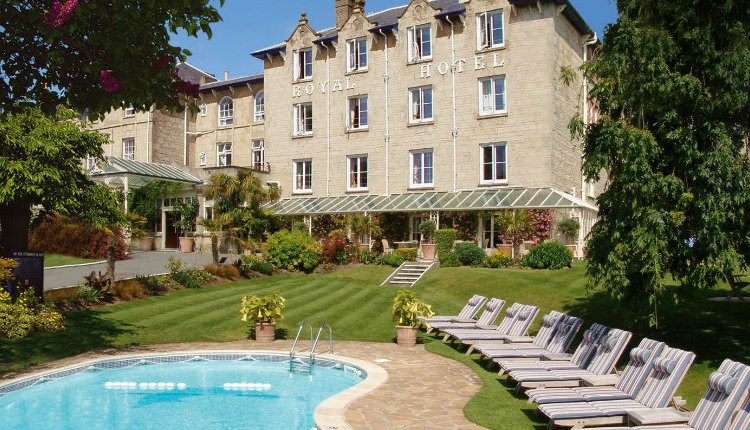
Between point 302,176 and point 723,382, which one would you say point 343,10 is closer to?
point 302,176

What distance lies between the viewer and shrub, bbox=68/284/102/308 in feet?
61.4

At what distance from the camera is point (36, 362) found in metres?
13.6

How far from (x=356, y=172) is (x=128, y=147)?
1885cm

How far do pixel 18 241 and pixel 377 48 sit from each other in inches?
903

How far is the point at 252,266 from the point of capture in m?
26.2

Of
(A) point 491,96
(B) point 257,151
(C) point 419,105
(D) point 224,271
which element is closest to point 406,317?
(D) point 224,271

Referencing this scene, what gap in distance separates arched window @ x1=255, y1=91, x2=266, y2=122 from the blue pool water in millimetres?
28995

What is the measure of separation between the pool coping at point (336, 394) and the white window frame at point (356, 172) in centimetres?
2147

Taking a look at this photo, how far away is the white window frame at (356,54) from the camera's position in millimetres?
36062

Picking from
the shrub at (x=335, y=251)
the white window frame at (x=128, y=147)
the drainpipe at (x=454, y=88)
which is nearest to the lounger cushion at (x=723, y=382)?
the shrub at (x=335, y=251)

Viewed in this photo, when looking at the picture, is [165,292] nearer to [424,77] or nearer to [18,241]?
[18,241]

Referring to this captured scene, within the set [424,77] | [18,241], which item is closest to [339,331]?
[18,241]

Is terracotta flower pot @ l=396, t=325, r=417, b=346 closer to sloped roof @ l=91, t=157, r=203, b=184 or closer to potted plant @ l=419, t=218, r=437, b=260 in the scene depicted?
potted plant @ l=419, t=218, r=437, b=260

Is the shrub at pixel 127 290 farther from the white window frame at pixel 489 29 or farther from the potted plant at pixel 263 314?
the white window frame at pixel 489 29
